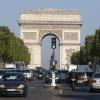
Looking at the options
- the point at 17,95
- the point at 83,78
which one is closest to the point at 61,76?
the point at 83,78

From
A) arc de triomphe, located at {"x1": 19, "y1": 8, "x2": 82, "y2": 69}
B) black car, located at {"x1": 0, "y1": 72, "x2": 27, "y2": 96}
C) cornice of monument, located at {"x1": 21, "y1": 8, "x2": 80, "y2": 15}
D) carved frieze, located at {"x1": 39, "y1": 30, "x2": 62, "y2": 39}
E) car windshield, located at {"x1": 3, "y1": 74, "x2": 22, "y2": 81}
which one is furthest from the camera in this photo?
carved frieze, located at {"x1": 39, "y1": 30, "x2": 62, "y2": 39}

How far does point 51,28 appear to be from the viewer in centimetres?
17325

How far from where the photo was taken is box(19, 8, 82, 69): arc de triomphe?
167 metres

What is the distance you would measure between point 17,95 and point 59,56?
440ft

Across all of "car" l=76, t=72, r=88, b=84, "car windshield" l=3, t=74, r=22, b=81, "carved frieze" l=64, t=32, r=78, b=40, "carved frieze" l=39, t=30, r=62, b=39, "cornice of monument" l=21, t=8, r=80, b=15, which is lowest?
"car windshield" l=3, t=74, r=22, b=81

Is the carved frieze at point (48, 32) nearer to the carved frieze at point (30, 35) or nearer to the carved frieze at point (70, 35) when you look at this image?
the carved frieze at point (70, 35)

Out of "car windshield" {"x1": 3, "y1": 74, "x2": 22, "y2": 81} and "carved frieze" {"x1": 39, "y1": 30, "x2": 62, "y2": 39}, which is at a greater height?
"carved frieze" {"x1": 39, "y1": 30, "x2": 62, "y2": 39}

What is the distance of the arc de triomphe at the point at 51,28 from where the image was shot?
16675 cm

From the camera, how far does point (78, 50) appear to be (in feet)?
571

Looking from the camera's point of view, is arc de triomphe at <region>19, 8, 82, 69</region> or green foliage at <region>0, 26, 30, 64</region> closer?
green foliage at <region>0, 26, 30, 64</region>

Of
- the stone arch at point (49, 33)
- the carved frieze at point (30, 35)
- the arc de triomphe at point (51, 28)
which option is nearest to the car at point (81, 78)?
the arc de triomphe at point (51, 28)

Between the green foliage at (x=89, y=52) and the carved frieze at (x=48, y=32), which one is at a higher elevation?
the carved frieze at (x=48, y=32)

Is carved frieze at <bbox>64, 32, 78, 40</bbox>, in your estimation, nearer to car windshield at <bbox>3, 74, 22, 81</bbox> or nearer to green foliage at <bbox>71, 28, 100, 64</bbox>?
green foliage at <bbox>71, 28, 100, 64</bbox>

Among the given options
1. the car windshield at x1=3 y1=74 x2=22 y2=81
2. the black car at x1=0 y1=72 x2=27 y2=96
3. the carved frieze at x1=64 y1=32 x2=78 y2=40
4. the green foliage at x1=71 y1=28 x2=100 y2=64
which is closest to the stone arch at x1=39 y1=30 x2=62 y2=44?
the carved frieze at x1=64 y1=32 x2=78 y2=40
